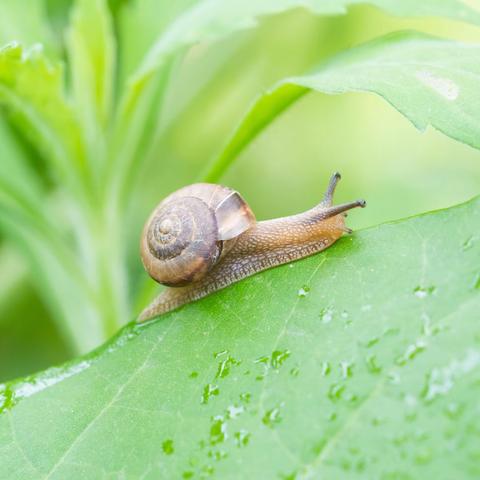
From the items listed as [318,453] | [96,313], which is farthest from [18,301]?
[318,453]

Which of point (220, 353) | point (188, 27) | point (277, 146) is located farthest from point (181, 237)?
point (277, 146)

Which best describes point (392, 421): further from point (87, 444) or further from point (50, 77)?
point (50, 77)

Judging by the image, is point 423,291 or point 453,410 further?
point 423,291

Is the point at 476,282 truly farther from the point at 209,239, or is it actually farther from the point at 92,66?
the point at 92,66

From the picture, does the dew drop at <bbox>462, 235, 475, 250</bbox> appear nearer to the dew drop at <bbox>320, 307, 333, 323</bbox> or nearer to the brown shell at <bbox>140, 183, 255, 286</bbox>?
the dew drop at <bbox>320, 307, 333, 323</bbox>

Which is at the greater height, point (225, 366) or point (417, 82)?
point (417, 82)

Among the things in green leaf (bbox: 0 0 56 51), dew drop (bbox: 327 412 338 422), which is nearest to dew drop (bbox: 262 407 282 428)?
dew drop (bbox: 327 412 338 422)
